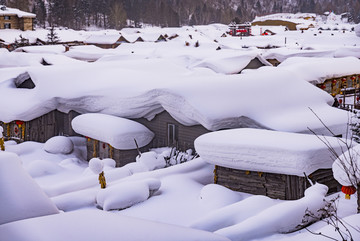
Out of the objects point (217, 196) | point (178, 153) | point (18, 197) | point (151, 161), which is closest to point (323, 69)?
point (178, 153)

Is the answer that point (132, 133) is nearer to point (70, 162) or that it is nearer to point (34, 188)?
point (70, 162)

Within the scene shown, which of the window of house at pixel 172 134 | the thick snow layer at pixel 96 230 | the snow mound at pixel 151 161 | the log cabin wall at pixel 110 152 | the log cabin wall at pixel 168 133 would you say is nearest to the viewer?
the thick snow layer at pixel 96 230

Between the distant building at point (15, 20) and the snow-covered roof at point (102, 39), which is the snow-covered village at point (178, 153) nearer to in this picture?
the snow-covered roof at point (102, 39)

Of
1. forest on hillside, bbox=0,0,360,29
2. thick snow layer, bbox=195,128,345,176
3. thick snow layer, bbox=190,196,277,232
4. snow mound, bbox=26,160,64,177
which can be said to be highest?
forest on hillside, bbox=0,0,360,29

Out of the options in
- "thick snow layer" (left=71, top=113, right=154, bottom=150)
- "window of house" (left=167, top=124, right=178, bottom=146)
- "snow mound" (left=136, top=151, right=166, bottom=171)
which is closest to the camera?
"snow mound" (left=136, top=151, right=166, bottom=171)

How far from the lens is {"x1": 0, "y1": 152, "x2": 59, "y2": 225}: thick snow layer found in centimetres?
778

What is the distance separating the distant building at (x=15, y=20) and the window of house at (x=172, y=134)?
5662cm

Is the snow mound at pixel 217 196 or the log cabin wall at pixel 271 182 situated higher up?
the log cabin wall at pixel 271 182

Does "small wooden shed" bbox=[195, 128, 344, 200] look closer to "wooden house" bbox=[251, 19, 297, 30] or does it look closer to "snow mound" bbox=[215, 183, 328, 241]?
"snow mound" bbox=[215, 183, 328, 241]

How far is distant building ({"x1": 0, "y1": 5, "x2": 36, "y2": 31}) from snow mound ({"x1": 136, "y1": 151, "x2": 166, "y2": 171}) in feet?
193

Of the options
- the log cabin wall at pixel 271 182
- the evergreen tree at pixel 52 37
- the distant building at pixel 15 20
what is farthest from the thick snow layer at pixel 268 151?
the distant building at pixel 15 20

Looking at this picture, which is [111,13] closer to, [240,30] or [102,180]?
[240,30]

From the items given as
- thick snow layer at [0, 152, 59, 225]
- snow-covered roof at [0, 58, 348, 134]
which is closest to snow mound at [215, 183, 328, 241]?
thick snow layer at [0, 152, 59, 225]

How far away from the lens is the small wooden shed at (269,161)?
13.9m
